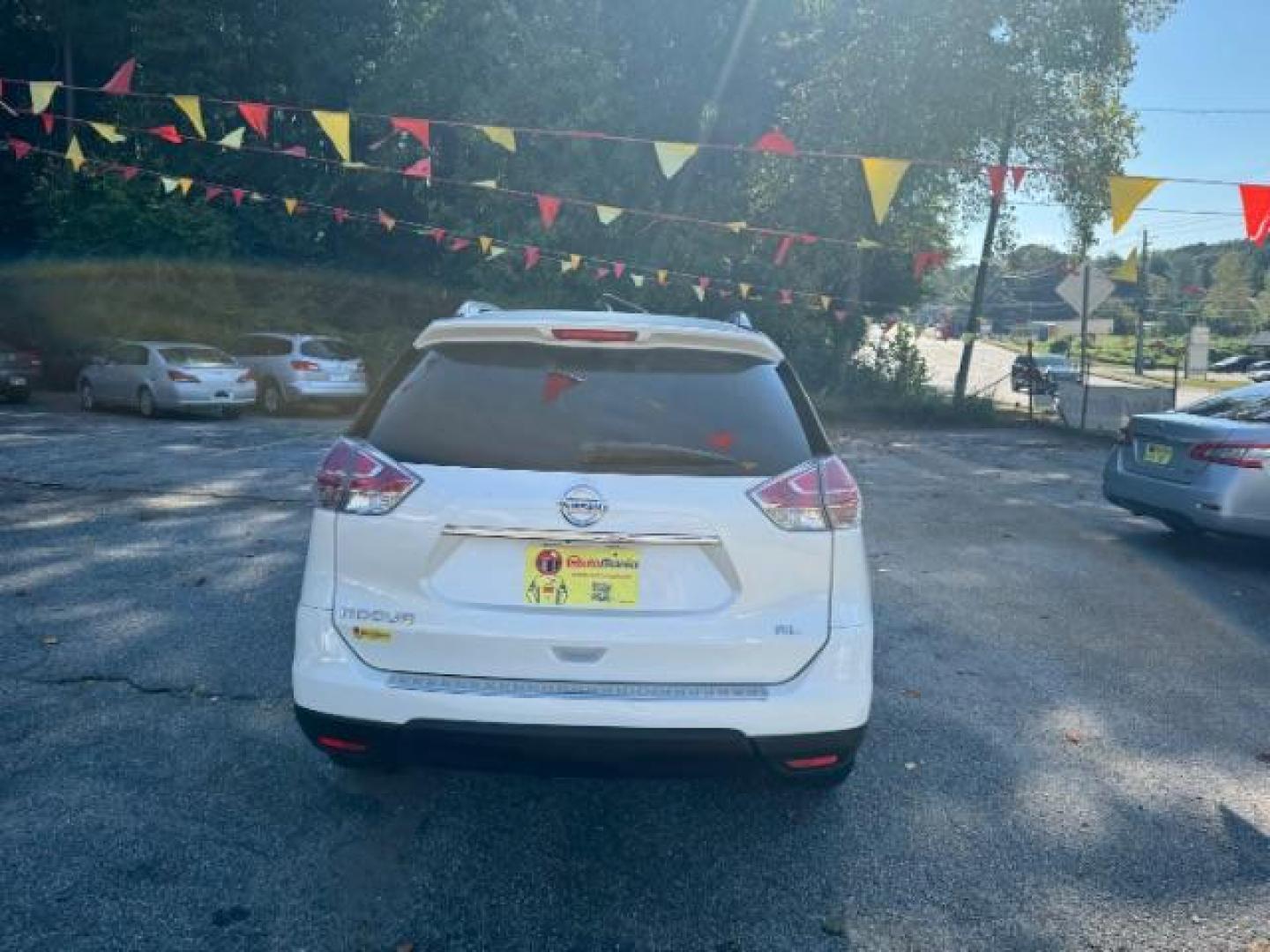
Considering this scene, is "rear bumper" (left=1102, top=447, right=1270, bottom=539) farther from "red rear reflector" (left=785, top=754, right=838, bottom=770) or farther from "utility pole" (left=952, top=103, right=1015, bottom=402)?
"utility pole" (left=952, top=103, right=1015, bottom=402)

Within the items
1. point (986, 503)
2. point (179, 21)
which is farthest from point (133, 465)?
point (179, 21)

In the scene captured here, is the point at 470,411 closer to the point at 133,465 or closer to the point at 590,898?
the point at 590,898

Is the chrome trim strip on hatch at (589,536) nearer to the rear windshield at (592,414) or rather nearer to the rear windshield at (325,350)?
the rear windshield at (592,414)

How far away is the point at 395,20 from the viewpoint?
100 feet

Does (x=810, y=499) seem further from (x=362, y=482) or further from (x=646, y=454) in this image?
(x=362, y=482)

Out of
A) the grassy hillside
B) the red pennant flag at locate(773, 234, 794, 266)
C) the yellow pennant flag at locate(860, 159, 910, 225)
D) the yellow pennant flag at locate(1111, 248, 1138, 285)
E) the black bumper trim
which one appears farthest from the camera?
the grassy hillside

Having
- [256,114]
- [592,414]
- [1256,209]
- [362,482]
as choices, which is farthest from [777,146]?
[362,482]

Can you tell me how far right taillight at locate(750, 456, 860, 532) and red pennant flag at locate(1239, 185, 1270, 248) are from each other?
8.60m

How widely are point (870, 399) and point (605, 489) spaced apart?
75.9 ft

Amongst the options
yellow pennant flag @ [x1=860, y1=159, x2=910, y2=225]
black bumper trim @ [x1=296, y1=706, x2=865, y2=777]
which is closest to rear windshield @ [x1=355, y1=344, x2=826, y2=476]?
black bumper trim @ [x1=296, y1=706, x2=865, y2=777]

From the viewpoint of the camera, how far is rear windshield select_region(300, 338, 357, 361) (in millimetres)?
20016

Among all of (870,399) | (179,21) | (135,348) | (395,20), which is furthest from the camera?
(395,20)

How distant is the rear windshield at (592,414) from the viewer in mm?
3035

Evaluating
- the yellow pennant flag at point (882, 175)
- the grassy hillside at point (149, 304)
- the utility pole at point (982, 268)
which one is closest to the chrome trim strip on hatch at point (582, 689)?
the yellow pennant flag at point (882, 175)
